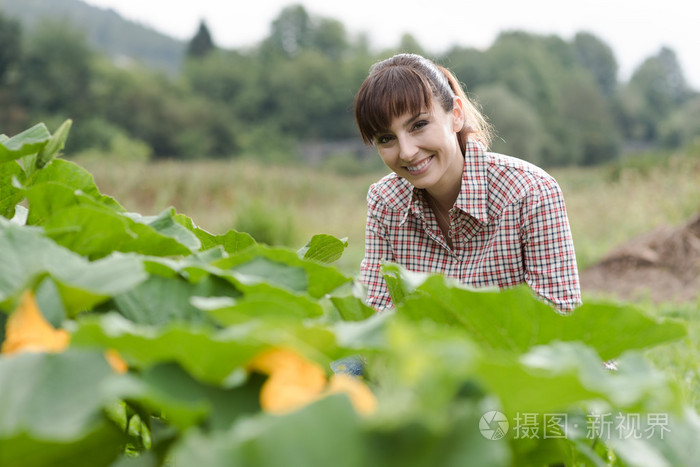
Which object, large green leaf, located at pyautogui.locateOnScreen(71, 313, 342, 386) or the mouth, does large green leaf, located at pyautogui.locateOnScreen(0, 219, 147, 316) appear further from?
the mouth

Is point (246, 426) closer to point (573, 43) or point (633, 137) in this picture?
point (633, 137)

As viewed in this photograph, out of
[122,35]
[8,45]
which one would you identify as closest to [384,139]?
[8,45]

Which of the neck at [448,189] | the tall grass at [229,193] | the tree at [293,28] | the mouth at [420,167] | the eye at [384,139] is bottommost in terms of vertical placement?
the tree at [293,28]

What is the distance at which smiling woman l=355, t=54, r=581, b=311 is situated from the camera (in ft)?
6.50

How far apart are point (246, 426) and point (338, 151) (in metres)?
37.2

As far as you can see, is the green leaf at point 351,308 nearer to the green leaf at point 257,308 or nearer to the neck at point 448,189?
the green leaf at point 257,308

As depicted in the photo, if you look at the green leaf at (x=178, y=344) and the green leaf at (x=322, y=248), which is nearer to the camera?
the green leaf at (x=178, y=344)

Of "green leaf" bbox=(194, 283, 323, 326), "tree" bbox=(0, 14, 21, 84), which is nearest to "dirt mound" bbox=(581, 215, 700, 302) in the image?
"green leaf" bbox=(194, 283, 323, 326)

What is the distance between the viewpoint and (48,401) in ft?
1.57

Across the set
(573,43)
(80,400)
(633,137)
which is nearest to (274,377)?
(80,400)

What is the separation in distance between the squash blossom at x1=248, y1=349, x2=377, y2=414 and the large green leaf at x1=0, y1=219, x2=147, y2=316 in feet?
0.47

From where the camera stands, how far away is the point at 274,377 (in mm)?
494

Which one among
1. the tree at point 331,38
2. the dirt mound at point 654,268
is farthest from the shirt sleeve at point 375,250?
the tree at point 331,38

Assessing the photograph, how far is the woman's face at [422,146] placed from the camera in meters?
2.03
